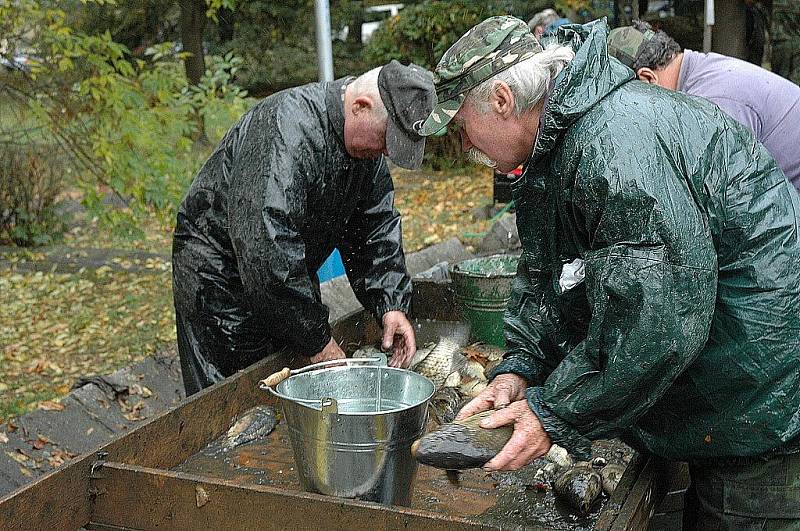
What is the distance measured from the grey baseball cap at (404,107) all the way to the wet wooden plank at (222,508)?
1.58m

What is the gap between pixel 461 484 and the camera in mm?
3162

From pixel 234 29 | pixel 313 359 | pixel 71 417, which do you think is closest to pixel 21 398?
pixel 71 417

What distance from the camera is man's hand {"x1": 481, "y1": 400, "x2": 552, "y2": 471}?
219 centimetres

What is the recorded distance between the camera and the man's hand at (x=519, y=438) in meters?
2.19

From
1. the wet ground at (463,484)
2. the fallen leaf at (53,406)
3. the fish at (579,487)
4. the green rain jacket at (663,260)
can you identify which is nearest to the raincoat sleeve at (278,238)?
the wet ground at (463,484)

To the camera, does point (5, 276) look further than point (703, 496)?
Yes

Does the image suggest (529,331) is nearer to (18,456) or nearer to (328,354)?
(328,354)

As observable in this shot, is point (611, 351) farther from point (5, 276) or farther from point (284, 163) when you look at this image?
point (5, 276)

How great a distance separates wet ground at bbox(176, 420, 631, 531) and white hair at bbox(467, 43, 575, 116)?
1.30 meters

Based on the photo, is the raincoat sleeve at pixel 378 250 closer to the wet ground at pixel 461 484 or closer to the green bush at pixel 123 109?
the wet ground at pixel 461 484

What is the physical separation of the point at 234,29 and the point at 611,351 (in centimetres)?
1701

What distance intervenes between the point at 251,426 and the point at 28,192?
780 centimetres

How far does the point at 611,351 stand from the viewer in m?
2.08

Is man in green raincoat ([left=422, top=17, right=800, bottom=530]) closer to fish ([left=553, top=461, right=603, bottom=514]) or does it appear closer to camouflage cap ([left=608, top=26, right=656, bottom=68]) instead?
fish ([left=553, top=461, right=603, bottom=514])
